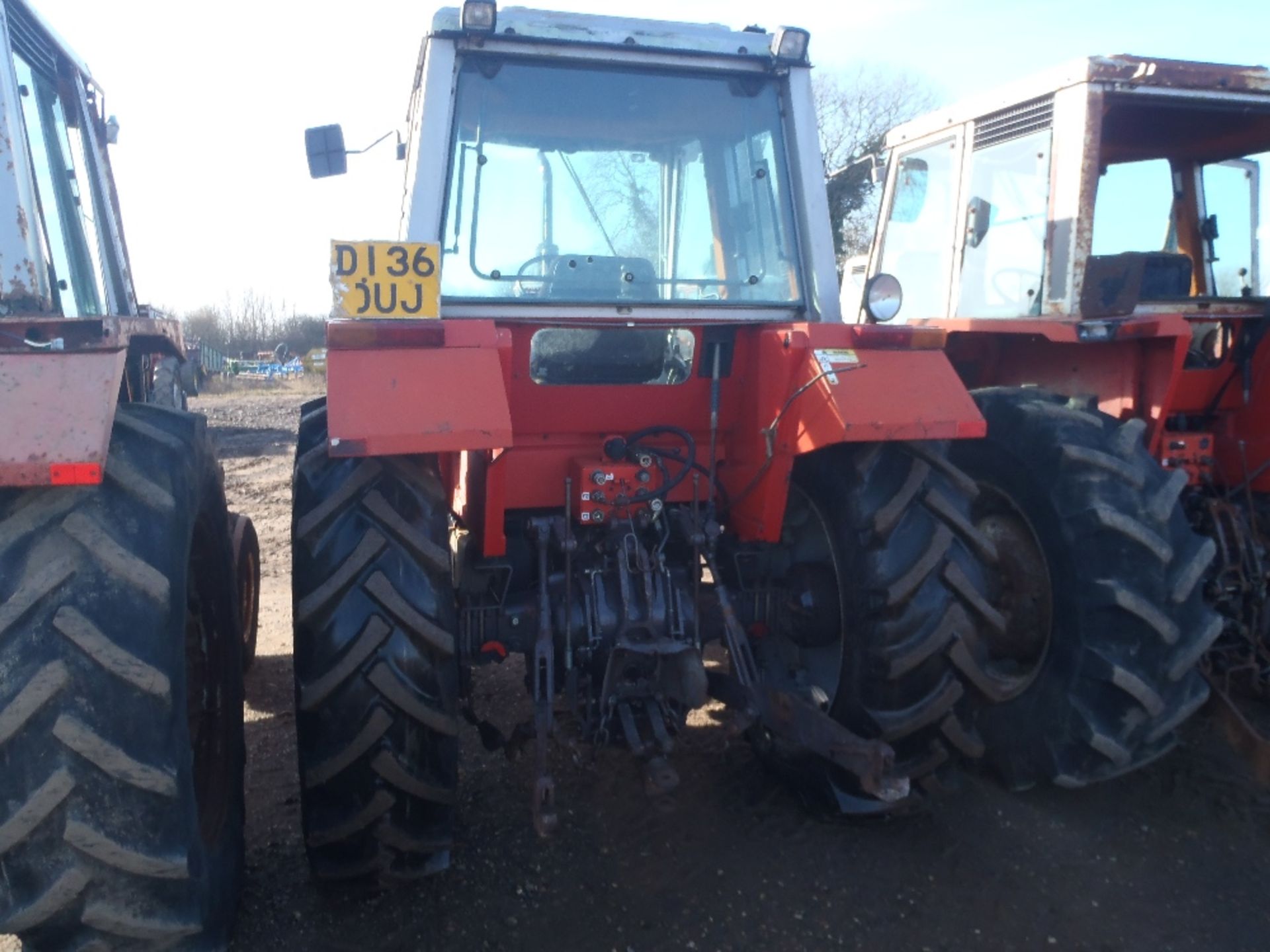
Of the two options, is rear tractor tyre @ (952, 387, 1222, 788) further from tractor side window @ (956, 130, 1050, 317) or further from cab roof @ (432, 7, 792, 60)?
cab roof @ (432, 7, 792, 60)

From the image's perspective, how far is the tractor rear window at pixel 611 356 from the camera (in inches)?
125

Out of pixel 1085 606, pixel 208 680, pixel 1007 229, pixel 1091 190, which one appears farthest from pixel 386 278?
pixel 1007 229

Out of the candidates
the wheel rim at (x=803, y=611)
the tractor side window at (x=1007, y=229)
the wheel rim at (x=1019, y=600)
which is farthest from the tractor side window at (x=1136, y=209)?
the wheel rim at (x=803, y=611)

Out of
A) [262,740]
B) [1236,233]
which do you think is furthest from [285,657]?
[1236,233]

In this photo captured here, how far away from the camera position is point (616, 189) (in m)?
3.34

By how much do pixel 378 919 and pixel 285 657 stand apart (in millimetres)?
2369

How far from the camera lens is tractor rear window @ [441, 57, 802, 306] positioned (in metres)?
3.15

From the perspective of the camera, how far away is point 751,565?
11.7ft

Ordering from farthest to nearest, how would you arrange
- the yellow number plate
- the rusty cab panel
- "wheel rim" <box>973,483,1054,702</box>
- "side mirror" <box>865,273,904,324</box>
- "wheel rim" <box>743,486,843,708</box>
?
the rusty cab panel → "wheel rim" <box>973,483,1054,702</box> → "wheel rim" <box>743,486,843,708</box> → "side mirror" <box>865,273,904,324</box> → the yellow number plate

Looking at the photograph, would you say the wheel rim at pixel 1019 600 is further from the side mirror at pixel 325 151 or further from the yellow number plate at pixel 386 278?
the side mirror at pixel 325 151

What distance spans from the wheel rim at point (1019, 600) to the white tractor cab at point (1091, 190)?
91 cm

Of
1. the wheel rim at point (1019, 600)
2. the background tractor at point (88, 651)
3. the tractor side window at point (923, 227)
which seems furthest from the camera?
the tractor side window at point (923, 227)

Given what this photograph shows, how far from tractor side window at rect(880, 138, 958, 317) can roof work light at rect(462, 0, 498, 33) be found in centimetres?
257

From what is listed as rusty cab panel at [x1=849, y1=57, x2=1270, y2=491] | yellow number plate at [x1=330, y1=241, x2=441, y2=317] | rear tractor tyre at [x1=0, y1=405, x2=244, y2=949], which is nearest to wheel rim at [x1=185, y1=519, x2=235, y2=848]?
rear tractor tyre at [x1=0, y1=405, x2=244, y2=949]
